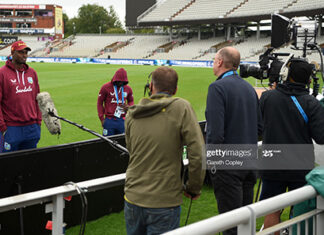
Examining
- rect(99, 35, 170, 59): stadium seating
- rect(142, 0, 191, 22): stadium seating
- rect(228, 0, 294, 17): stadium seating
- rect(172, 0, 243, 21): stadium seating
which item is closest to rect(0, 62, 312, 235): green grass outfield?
rect(228, 0, 294, 17): stadium seating

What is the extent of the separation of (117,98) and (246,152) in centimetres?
368

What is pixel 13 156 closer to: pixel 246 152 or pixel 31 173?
pixel 31 173

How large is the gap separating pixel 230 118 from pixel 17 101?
10.3ft

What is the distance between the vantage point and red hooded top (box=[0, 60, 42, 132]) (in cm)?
511

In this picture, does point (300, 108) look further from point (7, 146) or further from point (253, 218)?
point (7, 146)

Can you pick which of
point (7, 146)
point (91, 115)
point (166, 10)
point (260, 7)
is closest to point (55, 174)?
point (7, 146)

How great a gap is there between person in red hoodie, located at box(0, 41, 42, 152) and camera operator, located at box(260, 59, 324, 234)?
10.4 feet

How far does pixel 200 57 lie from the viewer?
4894cm

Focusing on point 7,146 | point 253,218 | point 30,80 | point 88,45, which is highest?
point 88,45

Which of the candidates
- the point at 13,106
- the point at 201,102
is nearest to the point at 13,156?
the point at 13,106

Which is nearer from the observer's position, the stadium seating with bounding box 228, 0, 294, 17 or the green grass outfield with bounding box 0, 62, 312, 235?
the green grass outfield with bounding box 0, 62, 312, 235

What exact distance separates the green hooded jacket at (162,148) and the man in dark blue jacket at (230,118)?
543 millimetres
